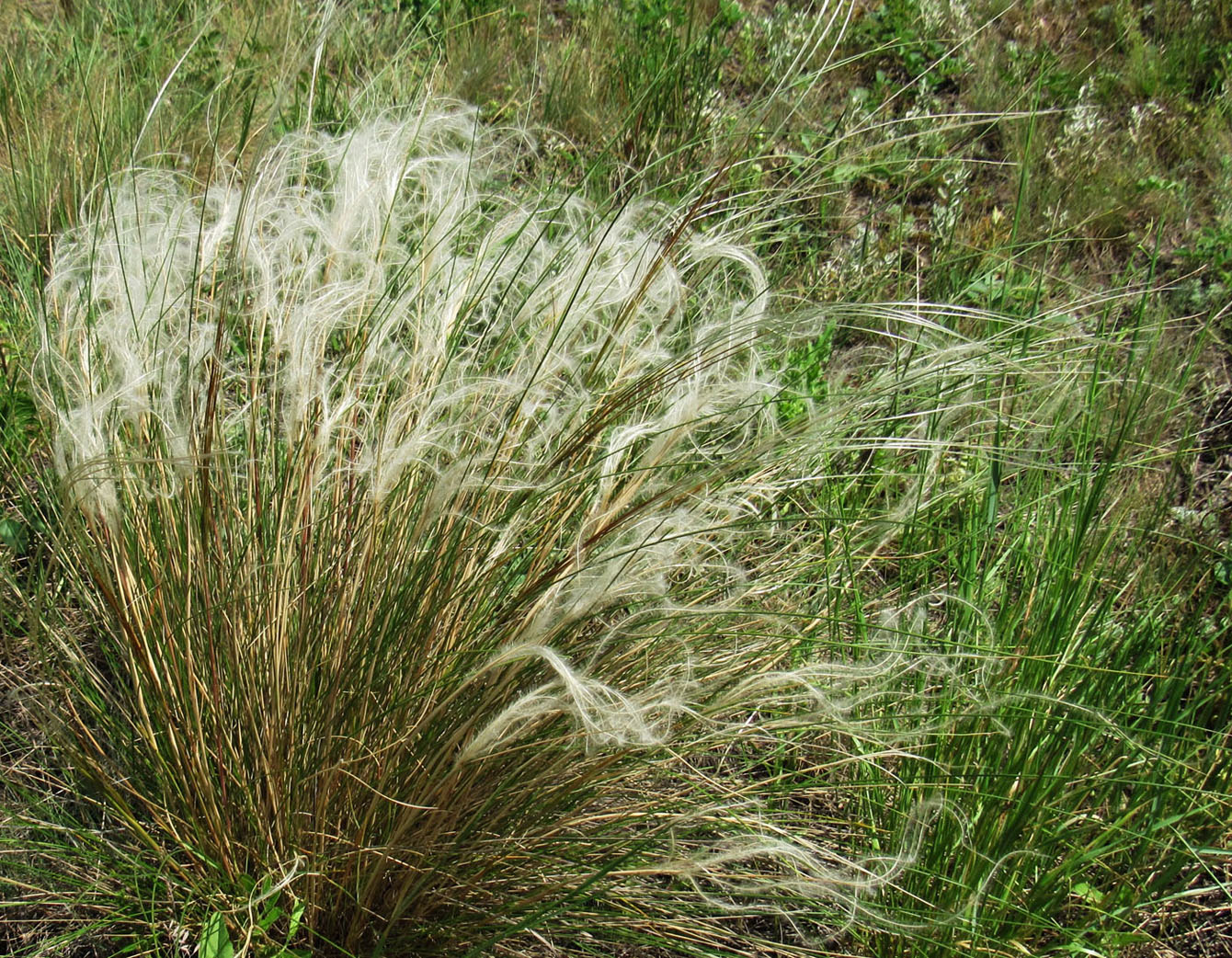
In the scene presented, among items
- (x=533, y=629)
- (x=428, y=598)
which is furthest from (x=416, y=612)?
(x=533, y=629)

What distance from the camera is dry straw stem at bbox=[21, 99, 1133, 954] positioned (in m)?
1.41

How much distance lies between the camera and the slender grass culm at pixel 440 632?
1409 mm

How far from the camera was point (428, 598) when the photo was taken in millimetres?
1493

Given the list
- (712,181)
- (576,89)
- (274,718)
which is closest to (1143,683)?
(712,181)

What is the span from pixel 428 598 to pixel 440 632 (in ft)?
0.25

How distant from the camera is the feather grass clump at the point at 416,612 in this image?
141cm

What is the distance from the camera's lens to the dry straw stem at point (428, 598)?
4.61 ft

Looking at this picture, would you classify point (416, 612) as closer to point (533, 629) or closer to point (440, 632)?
point (440, 632)

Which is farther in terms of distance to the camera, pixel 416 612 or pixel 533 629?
pixel 416 612

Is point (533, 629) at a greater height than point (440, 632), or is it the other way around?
point (533, 629)

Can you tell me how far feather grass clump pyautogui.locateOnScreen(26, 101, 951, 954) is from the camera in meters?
1.41

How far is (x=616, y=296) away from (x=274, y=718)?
2.60 feet

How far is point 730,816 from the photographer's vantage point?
142 centimetres

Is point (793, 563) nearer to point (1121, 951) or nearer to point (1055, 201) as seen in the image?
point (1121, 951)
